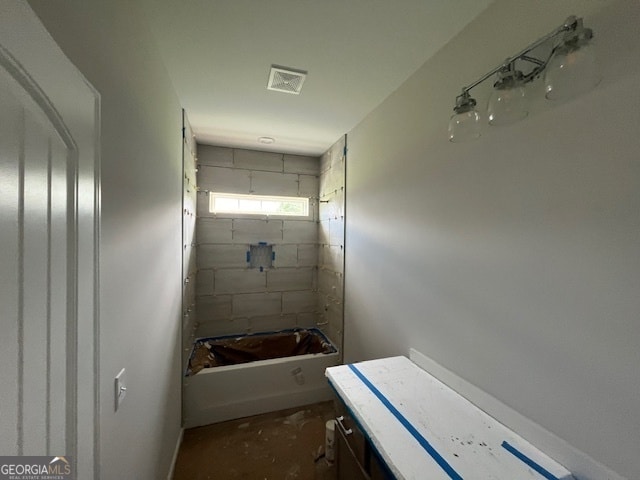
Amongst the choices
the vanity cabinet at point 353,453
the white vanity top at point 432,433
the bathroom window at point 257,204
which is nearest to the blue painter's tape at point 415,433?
the white vanity top at point 432,433

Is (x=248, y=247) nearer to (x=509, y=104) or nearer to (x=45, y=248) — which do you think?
(x=45, y=248)

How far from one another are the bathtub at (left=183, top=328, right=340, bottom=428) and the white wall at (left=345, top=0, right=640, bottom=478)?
1251mm

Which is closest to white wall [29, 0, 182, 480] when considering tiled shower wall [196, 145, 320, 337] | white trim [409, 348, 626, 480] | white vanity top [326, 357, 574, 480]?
white vanity top [326, 357, 574, 480]

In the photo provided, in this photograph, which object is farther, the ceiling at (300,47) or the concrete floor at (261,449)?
the concrete floor at (261,449)

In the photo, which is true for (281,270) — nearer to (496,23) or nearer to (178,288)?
(178,288)

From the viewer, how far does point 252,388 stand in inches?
92.4

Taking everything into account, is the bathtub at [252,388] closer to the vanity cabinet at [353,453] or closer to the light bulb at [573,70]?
the vanity cabinet at [353,453]

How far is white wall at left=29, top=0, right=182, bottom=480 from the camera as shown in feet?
2.71

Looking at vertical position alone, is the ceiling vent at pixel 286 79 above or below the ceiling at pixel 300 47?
below

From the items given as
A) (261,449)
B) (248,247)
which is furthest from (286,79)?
(261,449)

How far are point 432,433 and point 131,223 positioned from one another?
1564 millimetres

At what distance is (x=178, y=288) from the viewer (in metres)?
2.02

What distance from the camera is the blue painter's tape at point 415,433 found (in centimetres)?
85

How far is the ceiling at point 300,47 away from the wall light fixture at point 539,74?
47cm
